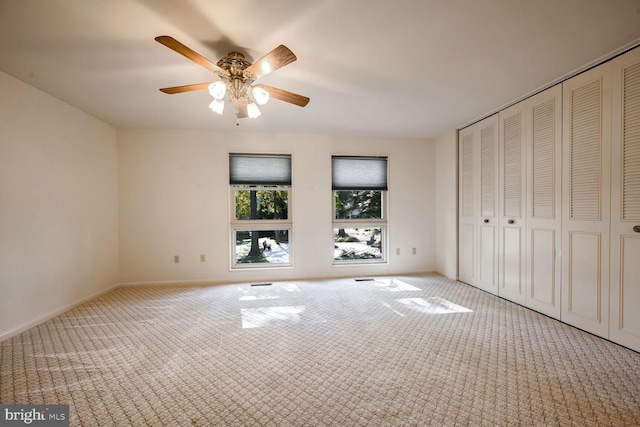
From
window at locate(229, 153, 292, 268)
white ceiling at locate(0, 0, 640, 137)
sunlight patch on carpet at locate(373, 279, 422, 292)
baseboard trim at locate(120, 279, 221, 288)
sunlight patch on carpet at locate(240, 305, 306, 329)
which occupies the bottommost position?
sunlight patch on carpet at locate(240, 305, 306, 329)

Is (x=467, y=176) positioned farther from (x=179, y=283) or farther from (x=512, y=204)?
(x=179, y=283)

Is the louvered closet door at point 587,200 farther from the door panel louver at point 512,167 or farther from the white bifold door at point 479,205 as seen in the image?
the white bifold door at point 479,205

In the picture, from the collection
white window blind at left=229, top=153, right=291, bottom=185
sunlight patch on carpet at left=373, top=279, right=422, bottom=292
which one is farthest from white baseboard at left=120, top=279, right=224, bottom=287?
sunlight patch on carpet at left=373, top=279, right=422, bottom=292

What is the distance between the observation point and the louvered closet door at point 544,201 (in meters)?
2.80

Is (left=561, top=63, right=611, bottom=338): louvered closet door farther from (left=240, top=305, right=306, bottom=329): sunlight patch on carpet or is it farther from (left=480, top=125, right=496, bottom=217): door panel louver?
(left=240, top=305, right=306, bottom=329): sunlight patch on carpet

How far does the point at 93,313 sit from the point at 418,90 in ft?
14.7

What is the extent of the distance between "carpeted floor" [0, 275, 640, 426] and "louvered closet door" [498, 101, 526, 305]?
1.10ft

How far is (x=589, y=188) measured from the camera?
8.24ft

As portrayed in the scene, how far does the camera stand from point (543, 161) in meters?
2.95

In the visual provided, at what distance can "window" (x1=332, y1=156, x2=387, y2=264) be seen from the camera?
4805mm

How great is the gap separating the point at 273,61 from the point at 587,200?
3052 millimetres

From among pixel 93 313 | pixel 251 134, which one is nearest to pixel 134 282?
pixel 93 313

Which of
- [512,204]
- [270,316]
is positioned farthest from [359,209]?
[270,316]

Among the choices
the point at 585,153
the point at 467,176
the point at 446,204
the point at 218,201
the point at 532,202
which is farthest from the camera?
the point at 446,204
